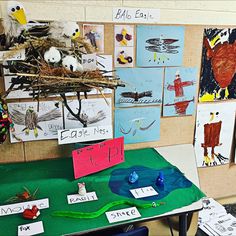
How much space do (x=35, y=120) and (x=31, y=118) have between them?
0.08 ft

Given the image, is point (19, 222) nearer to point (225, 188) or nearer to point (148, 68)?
point (148, 68)

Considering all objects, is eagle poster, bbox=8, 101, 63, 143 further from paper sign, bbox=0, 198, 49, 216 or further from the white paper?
the white paper

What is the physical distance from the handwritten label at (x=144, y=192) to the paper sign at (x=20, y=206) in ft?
1.27

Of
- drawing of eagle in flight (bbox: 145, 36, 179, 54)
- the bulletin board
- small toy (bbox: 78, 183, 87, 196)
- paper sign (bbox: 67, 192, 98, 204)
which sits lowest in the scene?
paper sign (bbox: 67, 192, 98, 204)

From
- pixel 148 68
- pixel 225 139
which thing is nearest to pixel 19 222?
pixel 148 68

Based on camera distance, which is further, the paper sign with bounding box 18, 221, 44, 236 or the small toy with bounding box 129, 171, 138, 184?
the small toy with bounding box 129, 171, 138, 184

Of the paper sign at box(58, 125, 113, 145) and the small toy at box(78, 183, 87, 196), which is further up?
A: the paper sign at box(58, 125, 113, 145)

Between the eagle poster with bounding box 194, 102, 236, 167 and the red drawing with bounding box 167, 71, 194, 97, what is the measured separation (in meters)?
0.17

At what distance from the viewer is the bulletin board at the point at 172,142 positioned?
1490mm

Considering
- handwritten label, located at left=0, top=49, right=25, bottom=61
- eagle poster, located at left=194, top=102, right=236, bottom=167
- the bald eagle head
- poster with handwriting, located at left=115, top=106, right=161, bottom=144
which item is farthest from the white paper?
the bald eagle head

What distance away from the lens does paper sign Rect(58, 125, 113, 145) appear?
4.35 ft

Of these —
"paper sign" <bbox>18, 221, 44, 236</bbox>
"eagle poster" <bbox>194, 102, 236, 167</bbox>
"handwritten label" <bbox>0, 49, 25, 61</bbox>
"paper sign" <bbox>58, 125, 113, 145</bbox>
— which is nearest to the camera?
"paper sign" <bbox>18, 221, 44, 236</bbox>

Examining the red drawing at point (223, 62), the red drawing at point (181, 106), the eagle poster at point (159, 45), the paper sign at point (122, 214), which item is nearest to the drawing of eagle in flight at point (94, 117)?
the eagle poster at point (159, 45)

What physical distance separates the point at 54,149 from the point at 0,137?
336 mm
